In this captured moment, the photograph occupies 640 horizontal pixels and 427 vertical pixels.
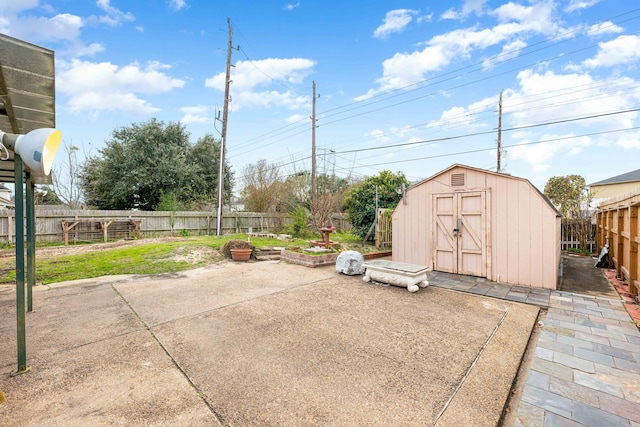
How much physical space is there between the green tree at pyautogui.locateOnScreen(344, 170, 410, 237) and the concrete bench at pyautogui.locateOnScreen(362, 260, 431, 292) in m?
5.93

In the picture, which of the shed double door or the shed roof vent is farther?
the shed roof vent

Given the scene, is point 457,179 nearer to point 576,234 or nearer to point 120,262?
point 576,234

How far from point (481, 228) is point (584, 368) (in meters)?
3.70

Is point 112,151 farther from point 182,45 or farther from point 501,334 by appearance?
point 501,334

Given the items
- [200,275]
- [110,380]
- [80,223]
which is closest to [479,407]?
[110,380]

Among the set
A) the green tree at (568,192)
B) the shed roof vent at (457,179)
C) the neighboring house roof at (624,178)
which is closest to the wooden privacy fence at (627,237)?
the shed roof vent at (457,179)

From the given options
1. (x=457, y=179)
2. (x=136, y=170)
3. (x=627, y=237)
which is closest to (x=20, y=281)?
(x=457, y=179)

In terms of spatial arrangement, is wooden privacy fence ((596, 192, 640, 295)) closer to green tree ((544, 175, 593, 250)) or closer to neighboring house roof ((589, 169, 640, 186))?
green tree ((544, 175, 593, 250))

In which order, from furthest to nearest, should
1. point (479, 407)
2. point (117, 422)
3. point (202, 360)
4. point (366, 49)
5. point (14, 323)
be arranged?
point (366, 49), point (14, 323), point (202, 360), point (479, 407), point (117, 422)

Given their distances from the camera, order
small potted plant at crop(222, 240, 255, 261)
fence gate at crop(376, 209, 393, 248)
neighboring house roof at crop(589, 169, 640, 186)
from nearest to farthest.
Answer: small potted plant at crop(222, 240, 255, 261)
fence gate at crop(376, 209, 393, 248)
neighboring house roof at crop(589, 169, 640, 186)

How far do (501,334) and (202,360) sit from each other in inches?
131

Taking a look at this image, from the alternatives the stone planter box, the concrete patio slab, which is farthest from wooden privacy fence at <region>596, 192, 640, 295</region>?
the stone planter box

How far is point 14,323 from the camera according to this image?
346 centimetres

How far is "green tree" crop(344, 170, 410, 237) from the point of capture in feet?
36.8
